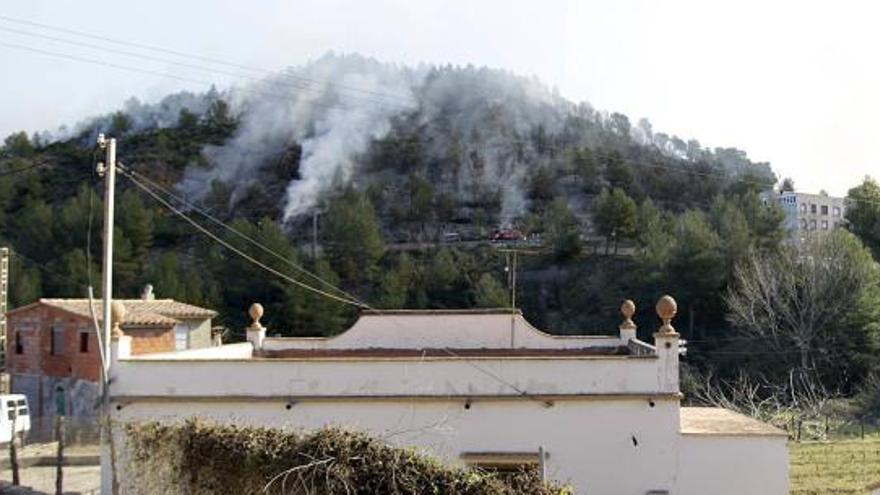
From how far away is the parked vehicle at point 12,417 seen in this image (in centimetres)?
2109

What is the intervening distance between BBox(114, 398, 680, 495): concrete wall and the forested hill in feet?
39.2

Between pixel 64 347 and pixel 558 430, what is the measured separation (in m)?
24.7

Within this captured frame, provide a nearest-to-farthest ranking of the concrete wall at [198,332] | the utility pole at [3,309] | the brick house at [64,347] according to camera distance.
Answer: the brick house at [64,347]
the utility pole at [3,309]
the concrete wall at [198,332]

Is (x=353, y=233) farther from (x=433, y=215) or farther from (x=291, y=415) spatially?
(x=291, y=415)

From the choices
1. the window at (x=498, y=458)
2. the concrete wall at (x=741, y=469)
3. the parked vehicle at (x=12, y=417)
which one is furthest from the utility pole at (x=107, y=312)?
the concrete wall at (x=741, y=469)

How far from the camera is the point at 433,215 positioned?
271ft

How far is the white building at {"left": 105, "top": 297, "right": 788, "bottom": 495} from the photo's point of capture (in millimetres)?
13367

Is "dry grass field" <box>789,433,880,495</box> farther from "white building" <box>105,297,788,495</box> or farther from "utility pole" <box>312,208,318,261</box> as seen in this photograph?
"utility pole" <box>312,208,318,261</box>

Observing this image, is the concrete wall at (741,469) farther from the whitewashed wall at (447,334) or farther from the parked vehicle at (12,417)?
the parked vehicle at (12,417)

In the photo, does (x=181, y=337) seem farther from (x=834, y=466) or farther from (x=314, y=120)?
(x=314, y=120)

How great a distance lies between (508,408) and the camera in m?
13.5

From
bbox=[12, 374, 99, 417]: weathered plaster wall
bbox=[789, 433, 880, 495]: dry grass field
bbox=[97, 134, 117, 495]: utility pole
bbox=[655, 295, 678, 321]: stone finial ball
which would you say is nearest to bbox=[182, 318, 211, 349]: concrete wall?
bbox=[12, 374, 99, 417]: weathered plaster wall

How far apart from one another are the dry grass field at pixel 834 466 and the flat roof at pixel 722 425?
202 centimetres

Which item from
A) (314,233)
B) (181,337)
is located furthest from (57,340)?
(314,233)
